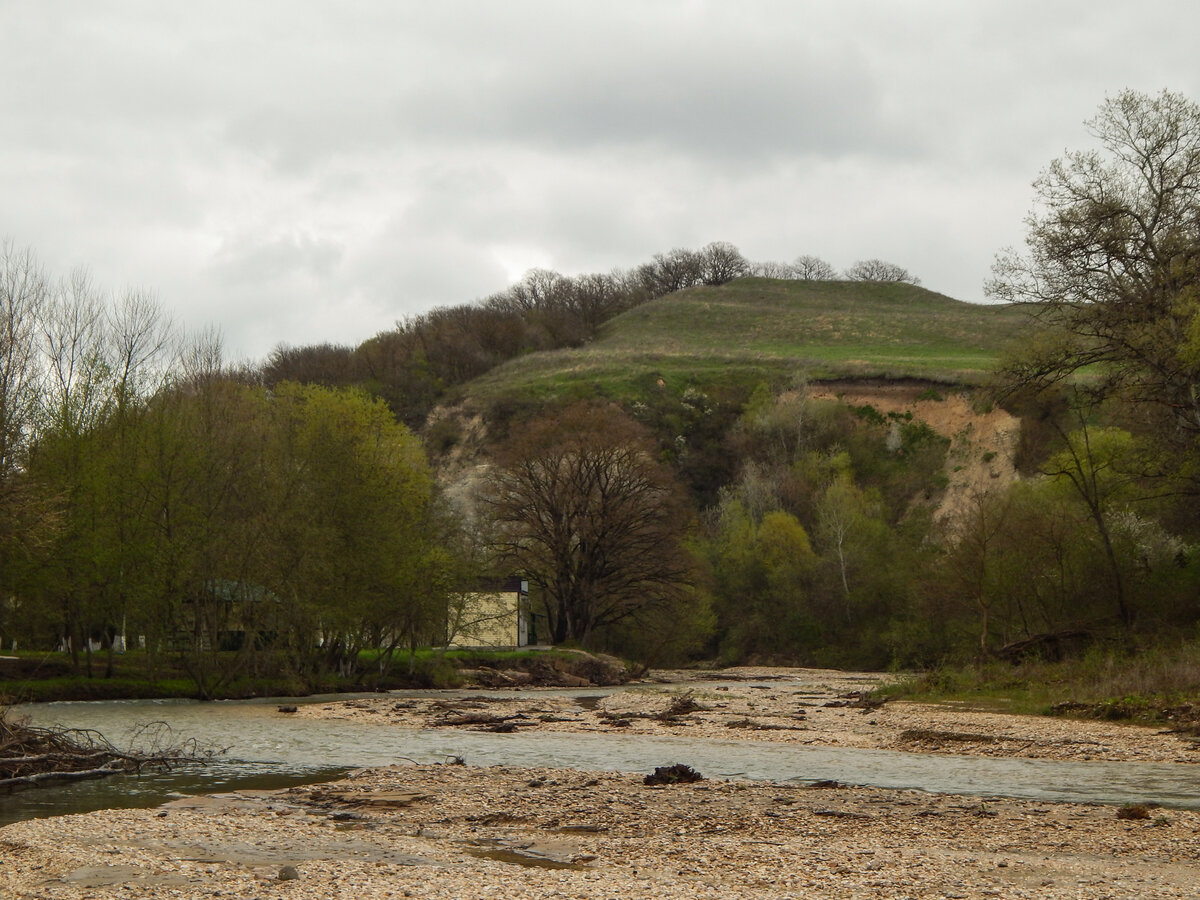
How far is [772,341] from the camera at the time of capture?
5379 inches

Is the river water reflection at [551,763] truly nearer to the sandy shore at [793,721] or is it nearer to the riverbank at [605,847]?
the sandy shore at [793,721]

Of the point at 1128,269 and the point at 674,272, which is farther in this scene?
the point at 674,272

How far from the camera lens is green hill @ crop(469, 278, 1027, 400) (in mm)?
111188

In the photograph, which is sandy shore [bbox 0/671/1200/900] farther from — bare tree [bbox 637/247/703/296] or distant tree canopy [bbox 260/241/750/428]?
A: bare tree [bbox 637/247/703/296]

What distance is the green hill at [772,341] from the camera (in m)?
111

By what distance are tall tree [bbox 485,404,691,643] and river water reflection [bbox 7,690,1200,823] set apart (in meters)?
34.1

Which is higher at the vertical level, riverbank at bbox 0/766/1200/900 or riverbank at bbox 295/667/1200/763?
riverbank at bbox 0/766/1200/900

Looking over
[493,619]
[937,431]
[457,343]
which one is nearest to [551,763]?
[493,619]

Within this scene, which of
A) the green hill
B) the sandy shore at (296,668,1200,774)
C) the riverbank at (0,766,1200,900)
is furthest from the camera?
the green hill

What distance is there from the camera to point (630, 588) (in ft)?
211

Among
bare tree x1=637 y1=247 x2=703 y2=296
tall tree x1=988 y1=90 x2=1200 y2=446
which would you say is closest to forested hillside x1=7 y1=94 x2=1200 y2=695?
tall tree x1=988 y1=90 x2=1200 y2=446

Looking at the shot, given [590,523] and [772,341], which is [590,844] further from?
[772,341]

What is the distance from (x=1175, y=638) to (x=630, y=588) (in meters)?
35.5

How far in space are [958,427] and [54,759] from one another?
85.5 meters
